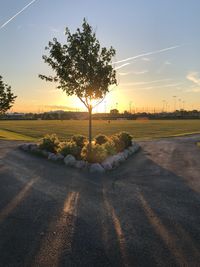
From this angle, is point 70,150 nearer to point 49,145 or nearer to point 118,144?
point 49,145

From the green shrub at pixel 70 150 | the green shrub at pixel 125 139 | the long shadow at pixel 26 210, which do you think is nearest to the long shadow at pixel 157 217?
the long shadow at pixel 26 210

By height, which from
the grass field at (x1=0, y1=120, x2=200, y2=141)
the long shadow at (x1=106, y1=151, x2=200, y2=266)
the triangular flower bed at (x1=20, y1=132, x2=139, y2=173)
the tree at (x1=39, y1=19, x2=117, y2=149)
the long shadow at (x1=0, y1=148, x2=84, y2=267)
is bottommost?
the grass field at (x1=0, y1=120, x2=200, y2=141)

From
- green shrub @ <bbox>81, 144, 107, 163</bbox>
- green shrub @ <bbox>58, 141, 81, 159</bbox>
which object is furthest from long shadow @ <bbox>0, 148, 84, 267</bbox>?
green shrub @ <bbox>58, 141, 81, 159</bbox>

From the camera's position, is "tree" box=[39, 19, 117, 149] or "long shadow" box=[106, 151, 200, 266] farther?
"tree" box=[39, 19, 117, 149]

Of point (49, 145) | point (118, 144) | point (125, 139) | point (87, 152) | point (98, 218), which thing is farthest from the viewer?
point (125, 139)

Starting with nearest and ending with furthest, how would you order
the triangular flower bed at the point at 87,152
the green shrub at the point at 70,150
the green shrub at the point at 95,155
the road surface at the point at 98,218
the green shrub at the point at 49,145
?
the road surface at the point at 98,218
the triangular flower bed at the point at 87,152
the green shrub at the point at 95,155
the green shrub at the point at 70,150
the green shrub at the point at 49,145

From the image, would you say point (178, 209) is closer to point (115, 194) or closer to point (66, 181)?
point (115, 194)

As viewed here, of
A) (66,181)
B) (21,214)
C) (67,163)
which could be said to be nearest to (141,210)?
(21,214)

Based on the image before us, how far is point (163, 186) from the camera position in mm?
10633

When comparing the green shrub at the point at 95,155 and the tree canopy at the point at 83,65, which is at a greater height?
the tree canopy at the point at 83,65

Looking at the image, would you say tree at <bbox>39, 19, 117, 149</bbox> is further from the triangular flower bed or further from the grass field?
the grass field

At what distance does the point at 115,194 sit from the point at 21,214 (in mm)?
3470

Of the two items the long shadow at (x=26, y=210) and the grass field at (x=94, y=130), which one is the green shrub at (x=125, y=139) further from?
the grass field at (x=94, y=130)

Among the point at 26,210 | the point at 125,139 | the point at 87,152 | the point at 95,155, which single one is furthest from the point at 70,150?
the point at 26,210
